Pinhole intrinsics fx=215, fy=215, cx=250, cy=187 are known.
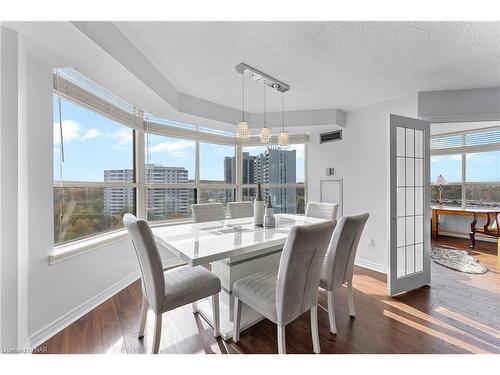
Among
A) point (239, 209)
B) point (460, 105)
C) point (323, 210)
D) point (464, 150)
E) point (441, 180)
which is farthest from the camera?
point (441, 180)

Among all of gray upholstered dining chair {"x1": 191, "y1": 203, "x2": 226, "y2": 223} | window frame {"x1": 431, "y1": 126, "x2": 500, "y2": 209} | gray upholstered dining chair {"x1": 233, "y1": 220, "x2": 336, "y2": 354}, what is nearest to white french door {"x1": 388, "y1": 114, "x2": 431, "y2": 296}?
gray upholstered dining chair {"x1": 233, "y1": 220, "x2": 336, "y2": 354}

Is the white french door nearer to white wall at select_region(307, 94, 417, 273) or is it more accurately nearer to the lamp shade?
white wall at select_region(307, 94, 417, 273)

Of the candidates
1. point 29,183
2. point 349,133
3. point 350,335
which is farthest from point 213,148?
point 350,335

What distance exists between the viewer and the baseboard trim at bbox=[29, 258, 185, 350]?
5.39 ft

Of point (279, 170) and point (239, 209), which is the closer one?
point (239, 209)

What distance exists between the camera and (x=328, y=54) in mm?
1958

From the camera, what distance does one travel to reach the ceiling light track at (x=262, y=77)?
2.14 meters

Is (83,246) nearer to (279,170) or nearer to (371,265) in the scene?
(279,170)

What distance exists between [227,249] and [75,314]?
1654 millimetres

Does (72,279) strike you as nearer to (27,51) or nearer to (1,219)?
(1,219)

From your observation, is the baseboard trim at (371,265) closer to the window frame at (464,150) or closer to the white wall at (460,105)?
the white wall at (460,105)

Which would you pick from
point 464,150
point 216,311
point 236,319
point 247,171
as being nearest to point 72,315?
point 216,311

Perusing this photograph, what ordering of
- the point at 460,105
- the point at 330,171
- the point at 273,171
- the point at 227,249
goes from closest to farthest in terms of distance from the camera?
the point at 227,249, the point at 460,105, the point at 330,171, the point at 273,171

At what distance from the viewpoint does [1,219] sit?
4.32ft
